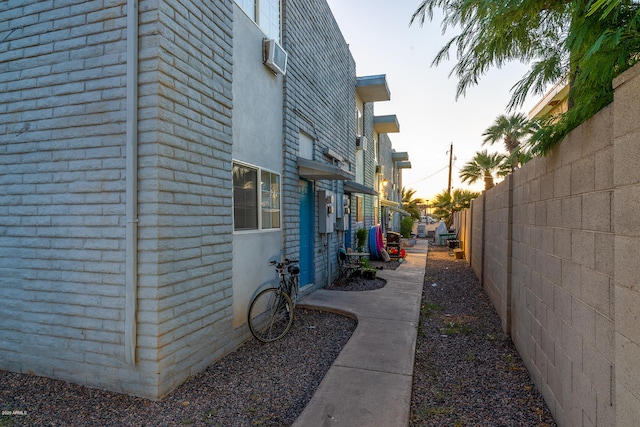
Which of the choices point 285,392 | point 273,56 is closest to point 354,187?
point 273,56

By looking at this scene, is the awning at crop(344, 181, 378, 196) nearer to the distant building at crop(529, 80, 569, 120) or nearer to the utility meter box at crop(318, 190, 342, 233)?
the utility meter box at crop(318, 190, 342, 233)

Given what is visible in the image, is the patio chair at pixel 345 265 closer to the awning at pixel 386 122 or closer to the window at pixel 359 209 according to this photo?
the window at pixel 359 209

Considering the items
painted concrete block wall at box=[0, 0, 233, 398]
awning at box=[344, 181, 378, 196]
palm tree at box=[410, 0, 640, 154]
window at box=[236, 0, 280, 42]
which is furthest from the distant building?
awning at box=[344, 181, 378, 196]

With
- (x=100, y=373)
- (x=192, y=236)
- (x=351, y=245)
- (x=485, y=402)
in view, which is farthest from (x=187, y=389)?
(x=351, y=245)

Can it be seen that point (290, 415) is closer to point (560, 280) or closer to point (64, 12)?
point (560, 280)

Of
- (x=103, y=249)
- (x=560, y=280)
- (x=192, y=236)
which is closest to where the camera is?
(x=560, y=280)

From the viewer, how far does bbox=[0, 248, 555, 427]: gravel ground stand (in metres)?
3.15

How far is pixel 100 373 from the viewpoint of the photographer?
357 centimetres

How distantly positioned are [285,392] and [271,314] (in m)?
1.85

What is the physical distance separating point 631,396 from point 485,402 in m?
1.88

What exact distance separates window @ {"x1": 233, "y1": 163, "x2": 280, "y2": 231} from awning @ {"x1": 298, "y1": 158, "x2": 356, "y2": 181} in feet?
2.75

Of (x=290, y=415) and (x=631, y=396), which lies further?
(x=290, y=415)

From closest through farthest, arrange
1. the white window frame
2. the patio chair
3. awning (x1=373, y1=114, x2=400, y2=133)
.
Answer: the white window frame
the patio chair
awning (x1=373, y1=114, x2=400, y2=133)

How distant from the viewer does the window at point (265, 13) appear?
5509mm
